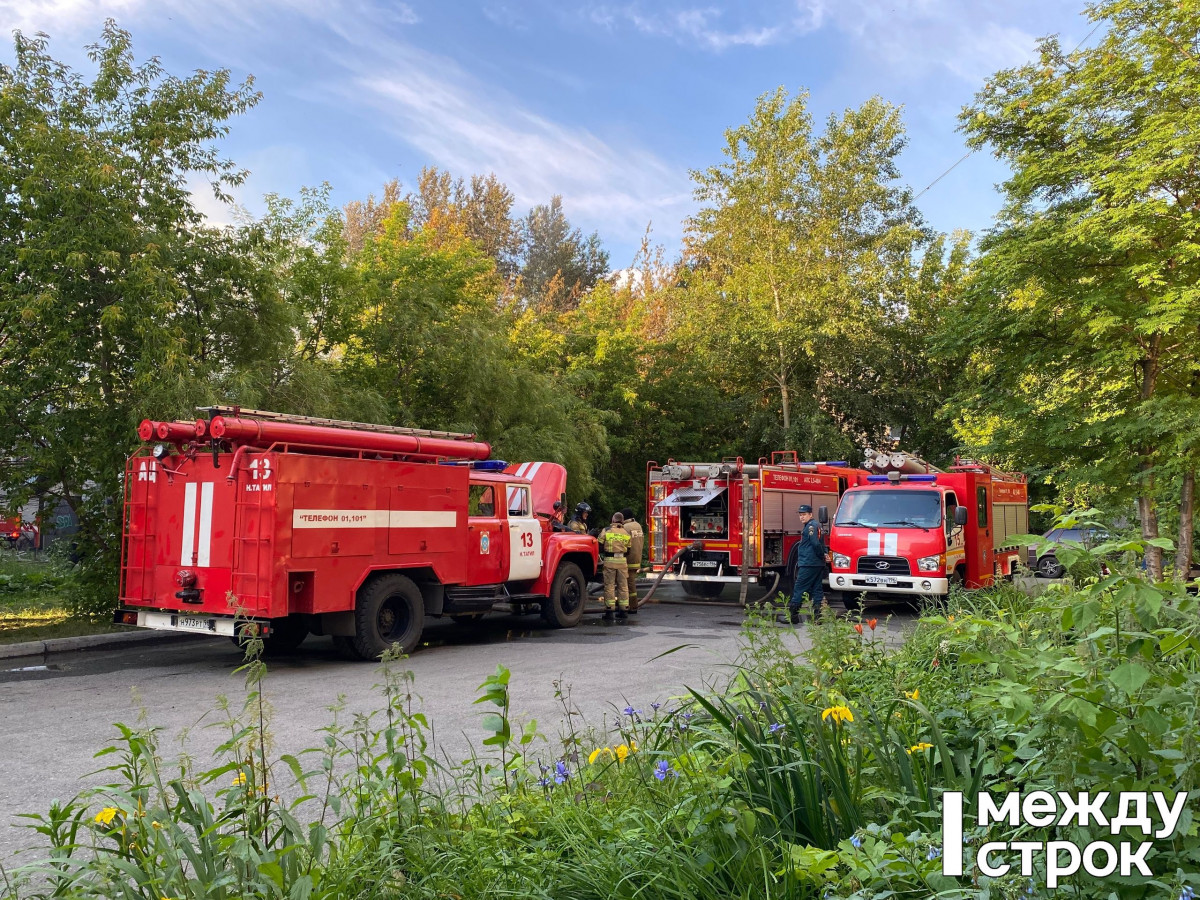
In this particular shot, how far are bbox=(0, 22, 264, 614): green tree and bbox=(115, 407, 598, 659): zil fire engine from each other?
1320 millimetres

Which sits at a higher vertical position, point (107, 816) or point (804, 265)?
point (804, 265)

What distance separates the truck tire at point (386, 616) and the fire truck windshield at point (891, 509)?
8029 mm

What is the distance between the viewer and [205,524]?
997cm

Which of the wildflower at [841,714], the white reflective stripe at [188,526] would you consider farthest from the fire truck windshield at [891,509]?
the wildflower at [841,714]

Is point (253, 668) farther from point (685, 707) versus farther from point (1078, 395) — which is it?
point (1078, 395)

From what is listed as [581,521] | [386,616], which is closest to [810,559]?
[581,521]

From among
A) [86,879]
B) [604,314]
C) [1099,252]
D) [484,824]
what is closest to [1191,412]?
[1099,252]

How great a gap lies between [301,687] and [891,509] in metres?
10.4

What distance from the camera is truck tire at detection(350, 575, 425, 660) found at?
34.1 feet

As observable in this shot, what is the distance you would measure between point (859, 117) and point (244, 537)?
93.7 ft

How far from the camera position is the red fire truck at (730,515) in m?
17.4

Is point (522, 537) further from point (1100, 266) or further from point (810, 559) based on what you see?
point (1100, 266)

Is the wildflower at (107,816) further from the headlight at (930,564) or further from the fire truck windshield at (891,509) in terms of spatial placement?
the fire truck windshield at (891,509)

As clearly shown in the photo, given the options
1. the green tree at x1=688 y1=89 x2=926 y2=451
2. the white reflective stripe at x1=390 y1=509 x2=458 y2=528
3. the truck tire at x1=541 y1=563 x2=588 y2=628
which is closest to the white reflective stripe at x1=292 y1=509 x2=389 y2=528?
the white reflective stripe at x1=390 y1=509 x2=458 y2=528
